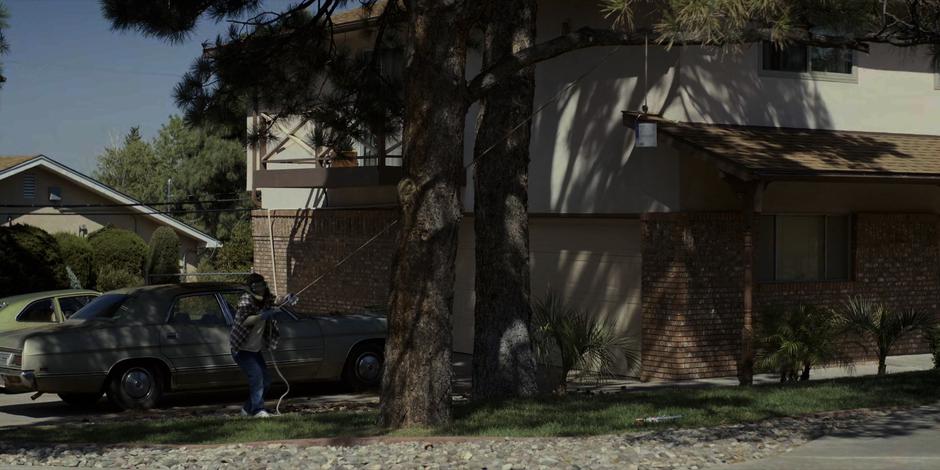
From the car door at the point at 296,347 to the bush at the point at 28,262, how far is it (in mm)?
13434

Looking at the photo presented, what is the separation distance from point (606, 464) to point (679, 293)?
7.95m

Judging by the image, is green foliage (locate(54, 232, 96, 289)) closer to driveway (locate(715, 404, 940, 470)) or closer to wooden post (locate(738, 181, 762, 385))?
wooden post (locate(738, 181, 762, 385))

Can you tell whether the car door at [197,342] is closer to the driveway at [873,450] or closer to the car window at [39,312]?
the car window at [39,312]

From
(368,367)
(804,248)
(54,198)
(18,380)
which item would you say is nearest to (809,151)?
(804,248)

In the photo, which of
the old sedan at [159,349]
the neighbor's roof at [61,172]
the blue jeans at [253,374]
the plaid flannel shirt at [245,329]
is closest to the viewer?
the plaid flannel shirt at [245,329]

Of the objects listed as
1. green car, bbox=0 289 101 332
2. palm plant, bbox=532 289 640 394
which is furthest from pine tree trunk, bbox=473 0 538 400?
green car, bbox=0 289 101 332

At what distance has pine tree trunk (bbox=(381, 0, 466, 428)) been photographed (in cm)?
1115

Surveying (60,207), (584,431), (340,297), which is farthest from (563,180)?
(60,207)

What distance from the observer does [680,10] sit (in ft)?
38.3

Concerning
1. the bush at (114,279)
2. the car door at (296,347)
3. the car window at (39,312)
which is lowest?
the car door at (296,347)

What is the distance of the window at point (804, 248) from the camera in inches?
723

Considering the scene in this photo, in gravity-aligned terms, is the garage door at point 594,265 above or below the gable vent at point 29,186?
below

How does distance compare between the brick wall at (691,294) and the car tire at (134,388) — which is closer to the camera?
the car tire at (134,388)

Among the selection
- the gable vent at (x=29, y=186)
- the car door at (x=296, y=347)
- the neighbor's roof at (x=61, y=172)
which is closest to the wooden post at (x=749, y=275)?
the car door at (x=296, y=347)
